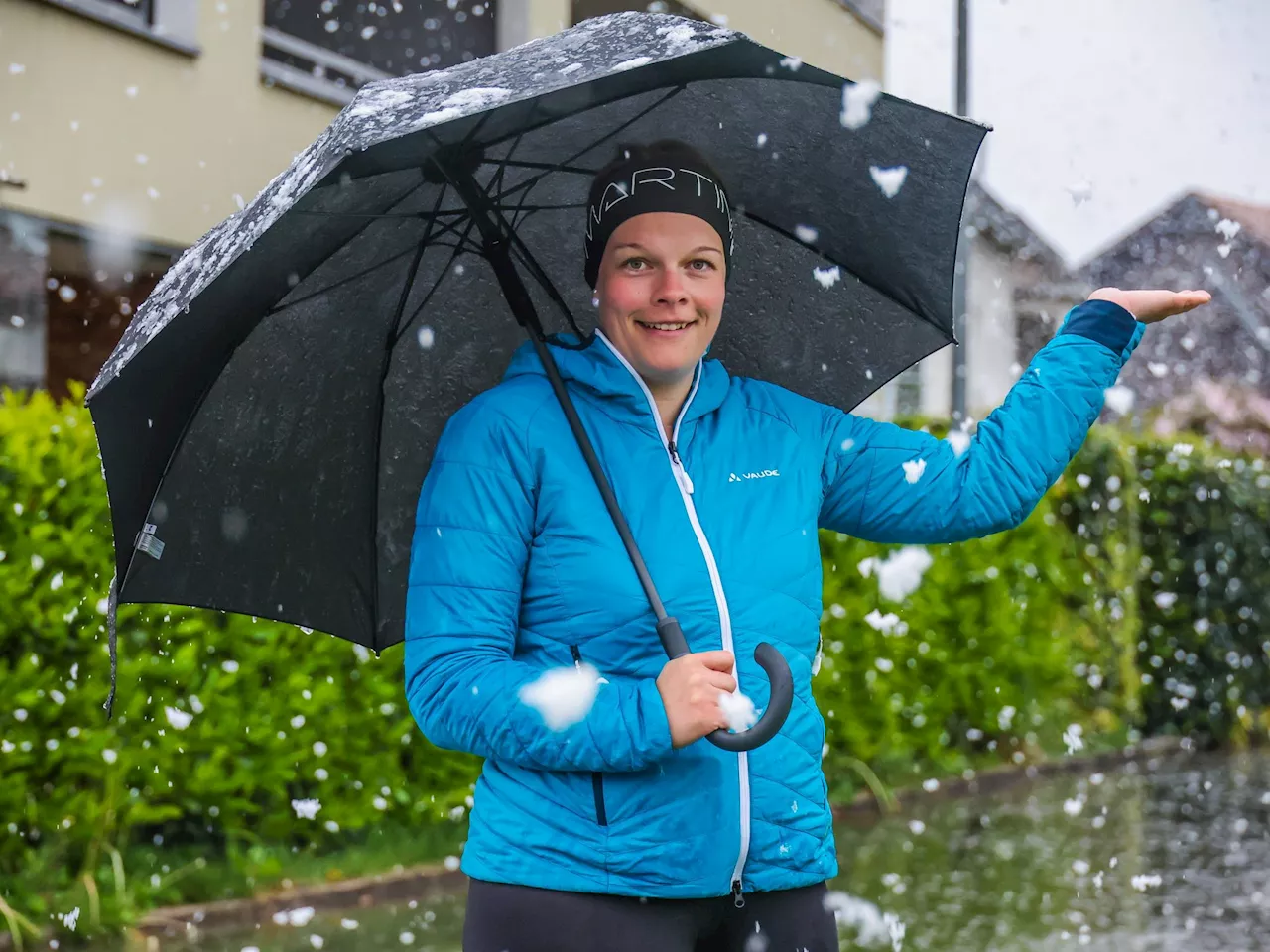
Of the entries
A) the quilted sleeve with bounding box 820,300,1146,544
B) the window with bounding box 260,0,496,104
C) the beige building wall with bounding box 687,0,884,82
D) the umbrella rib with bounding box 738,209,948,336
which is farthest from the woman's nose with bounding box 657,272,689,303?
the beige building wall with bounding box 687,0,884,82

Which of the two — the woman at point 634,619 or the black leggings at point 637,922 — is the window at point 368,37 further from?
the black leggings at point 637,922

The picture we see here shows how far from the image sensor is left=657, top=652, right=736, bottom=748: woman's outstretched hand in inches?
78.5

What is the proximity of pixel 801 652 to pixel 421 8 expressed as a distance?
12.7 m

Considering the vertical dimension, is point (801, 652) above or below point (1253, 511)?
below

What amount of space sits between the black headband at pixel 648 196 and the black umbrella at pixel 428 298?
132 millimetres

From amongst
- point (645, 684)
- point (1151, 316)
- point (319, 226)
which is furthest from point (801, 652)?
point (319, 226)

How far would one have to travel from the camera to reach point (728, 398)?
2420 millimetres

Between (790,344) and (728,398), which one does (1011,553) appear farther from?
(728,398)

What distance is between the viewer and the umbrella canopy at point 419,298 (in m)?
2.31

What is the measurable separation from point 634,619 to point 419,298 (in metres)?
0.94

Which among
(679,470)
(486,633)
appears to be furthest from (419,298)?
(486,633)

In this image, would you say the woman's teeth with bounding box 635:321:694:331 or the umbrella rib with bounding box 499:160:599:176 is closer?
the woman's teeth with bounding box 635:321:694:331

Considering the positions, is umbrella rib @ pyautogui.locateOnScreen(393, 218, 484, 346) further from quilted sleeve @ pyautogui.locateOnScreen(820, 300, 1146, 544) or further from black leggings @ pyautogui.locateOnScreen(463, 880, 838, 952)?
black leggings @ pyautogui.locateOnScreen(463, 880, 838, 952)

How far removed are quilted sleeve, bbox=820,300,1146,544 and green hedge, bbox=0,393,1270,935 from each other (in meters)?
3.80
